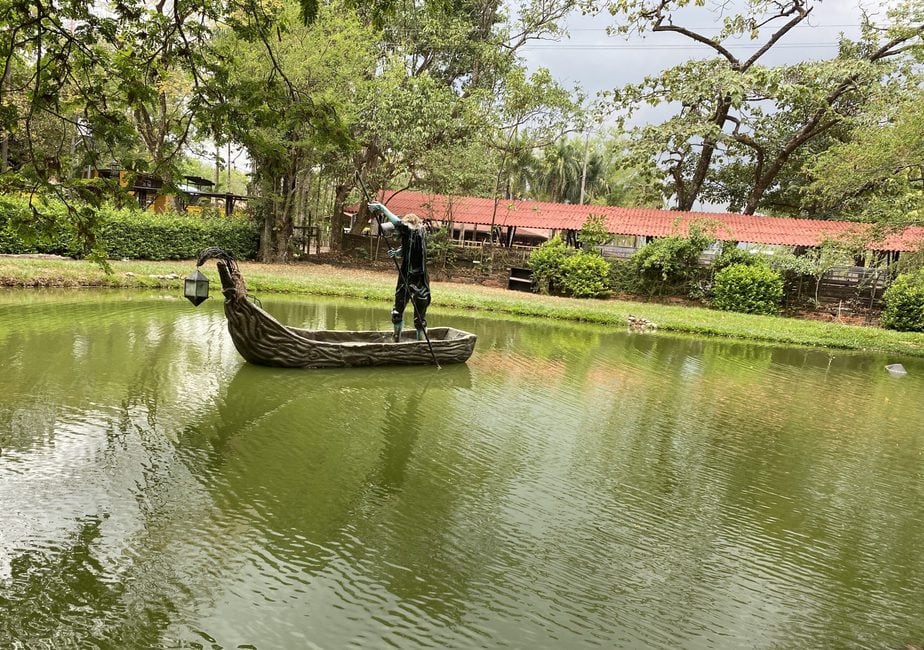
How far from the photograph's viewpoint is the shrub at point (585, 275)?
20.8m

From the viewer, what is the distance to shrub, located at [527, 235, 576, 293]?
69.5ft

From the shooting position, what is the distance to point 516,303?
17.0 m

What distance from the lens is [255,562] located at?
10.9 ft

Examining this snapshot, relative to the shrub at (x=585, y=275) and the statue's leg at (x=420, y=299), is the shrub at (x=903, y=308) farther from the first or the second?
the statue's leg at (x=420, y=299)

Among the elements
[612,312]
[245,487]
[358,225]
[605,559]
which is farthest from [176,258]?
[605,559]

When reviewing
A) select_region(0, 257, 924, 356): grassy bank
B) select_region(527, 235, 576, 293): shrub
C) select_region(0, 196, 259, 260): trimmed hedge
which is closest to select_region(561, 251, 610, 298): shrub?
select_region(527, 235, 576, 293): shrub

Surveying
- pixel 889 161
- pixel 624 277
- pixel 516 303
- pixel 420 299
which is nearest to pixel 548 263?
pixel 624 277

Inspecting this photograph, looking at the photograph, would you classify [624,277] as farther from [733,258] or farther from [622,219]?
[733,258]

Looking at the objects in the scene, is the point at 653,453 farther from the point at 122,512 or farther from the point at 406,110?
the point at 406,110

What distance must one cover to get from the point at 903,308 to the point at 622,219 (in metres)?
9.32

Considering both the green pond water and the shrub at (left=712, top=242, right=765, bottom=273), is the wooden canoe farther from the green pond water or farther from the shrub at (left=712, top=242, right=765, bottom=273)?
the shrub at (left=712, top=242, right=765, bottom=273)

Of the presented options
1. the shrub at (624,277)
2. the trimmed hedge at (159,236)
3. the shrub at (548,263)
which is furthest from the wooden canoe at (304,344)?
the shrub at (624,277)

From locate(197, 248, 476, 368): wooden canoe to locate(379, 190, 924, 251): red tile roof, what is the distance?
15.6 metres

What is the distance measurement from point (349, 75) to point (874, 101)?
667 inches
